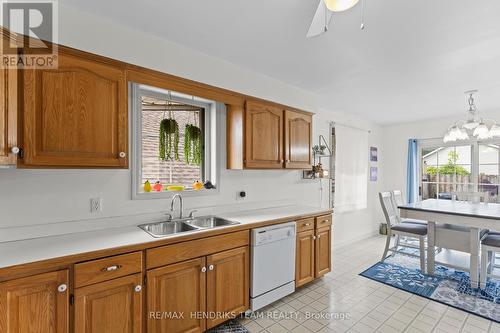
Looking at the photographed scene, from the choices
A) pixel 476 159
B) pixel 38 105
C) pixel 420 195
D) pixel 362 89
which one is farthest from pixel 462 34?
pixel 420 195

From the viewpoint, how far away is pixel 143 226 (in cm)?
211

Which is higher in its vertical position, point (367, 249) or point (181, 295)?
point (181, 295)

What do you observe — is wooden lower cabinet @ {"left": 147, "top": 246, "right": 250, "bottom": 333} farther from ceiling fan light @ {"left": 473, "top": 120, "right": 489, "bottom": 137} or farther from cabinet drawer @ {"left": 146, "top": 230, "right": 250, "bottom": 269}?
ceiling fan light @ {"left": 473, "top": 120, "right": 489, "bottom": 137}

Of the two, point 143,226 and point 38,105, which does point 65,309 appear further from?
point 38,105

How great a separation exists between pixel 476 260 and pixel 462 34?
2510 millimetres

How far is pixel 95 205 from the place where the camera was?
194 centimetres

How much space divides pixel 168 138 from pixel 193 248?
1159mm

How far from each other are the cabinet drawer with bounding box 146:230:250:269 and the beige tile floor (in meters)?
0.77

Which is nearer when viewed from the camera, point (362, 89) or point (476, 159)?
point (362, 89)

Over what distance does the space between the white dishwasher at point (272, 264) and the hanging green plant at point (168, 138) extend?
114 centimetres

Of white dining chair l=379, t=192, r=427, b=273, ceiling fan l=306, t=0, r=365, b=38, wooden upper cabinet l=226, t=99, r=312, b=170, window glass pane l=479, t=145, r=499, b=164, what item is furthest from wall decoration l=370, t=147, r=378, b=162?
ceiling fan l=306, t=0, r=365, b=38

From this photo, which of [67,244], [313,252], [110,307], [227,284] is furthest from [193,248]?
[313,252]

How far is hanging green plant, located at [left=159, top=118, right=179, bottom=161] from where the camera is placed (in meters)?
2.50

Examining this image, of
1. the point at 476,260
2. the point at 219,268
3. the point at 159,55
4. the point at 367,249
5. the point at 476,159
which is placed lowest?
the point at 367,249
